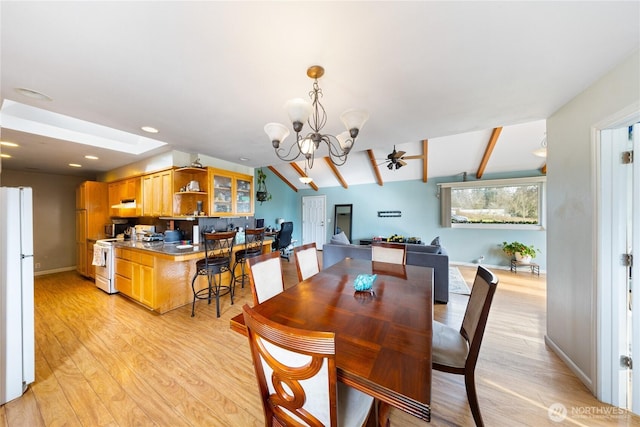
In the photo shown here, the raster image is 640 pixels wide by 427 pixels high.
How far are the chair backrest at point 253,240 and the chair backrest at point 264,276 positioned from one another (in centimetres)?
155

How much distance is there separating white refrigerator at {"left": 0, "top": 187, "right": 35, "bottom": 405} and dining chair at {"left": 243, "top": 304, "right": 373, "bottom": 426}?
7.01 ft

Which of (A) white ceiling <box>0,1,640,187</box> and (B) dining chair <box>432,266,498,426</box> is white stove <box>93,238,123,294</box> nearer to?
(A) white ceiling <box>0,1,640,187</box>

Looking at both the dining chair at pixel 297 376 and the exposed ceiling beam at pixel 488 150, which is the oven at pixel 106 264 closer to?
the dining chair at pixel 297 376

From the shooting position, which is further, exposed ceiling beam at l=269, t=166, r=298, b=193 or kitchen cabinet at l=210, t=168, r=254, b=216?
exposed ceiling beam at l=269, t=166, r=298, b=193

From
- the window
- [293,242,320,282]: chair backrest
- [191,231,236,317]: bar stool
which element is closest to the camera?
[293,242,320,282]: chair backrest

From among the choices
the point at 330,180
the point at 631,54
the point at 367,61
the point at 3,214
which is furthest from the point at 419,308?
the point at 330,180

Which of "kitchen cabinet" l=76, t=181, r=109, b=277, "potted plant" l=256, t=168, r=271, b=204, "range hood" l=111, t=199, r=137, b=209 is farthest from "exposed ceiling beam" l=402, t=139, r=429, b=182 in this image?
"kitchen cabinet" l=76, t=181, r=109, b=277

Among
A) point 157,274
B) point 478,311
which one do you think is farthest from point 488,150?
point 157,274

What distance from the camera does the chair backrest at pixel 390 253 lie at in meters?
2.46

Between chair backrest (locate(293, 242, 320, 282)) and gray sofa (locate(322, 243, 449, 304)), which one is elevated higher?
chair backrest (locate(293, 242, 320, 282))

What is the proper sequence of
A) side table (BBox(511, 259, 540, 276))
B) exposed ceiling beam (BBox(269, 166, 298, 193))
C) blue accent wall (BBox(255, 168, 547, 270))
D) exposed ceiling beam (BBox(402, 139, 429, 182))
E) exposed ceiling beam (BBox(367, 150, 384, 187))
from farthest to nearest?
exposed ceiling beam (BBox(269, 166, 298, 193)) < exposed ceiling beam (BBox(367, 150, 384, 187)) < blue accent wall (BBox(255, 168, 547, 270)) < exposed ceiling beam (BBox(402, 139, 429, 182)) < side table (BBox(511, 259, 540, 276))

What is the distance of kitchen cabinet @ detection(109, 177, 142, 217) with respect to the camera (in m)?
3.87

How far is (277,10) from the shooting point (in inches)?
41.4

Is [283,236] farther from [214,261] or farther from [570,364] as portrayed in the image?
[570,364]
